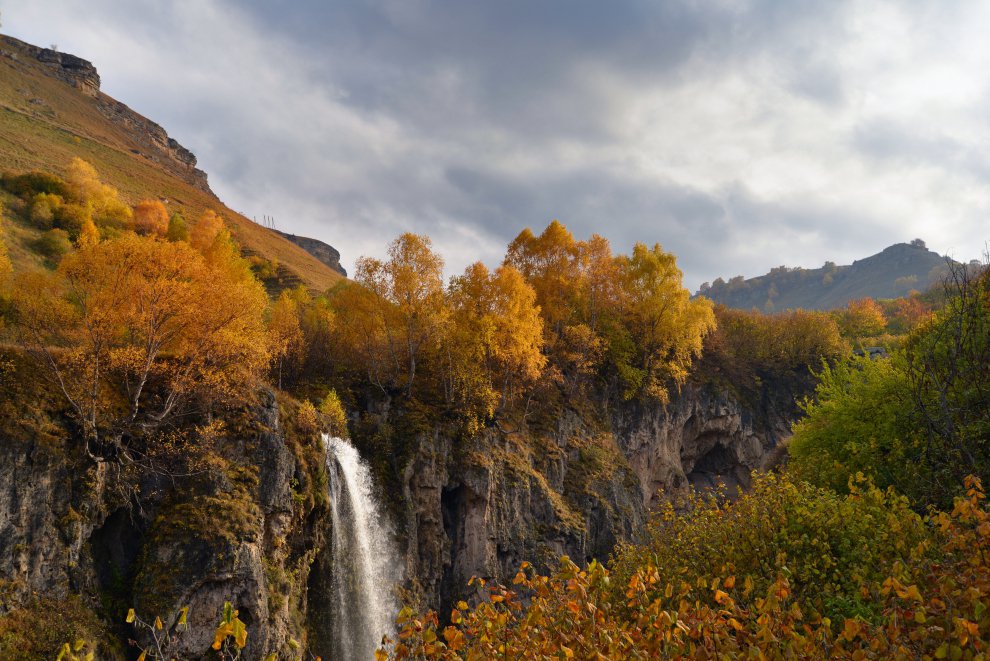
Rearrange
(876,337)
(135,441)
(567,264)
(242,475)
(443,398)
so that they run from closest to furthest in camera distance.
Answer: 1. (135,441)
2. (242,475)
3. (443,398)
4. (567,264)
5. (876,337)

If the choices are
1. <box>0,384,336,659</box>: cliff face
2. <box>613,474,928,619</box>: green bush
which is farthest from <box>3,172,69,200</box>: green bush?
<box>613,474,928,619</box>: green bush

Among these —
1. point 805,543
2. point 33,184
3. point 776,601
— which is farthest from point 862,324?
point 33,184

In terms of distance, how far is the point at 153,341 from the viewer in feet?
67.1

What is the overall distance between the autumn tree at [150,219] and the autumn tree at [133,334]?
150ft

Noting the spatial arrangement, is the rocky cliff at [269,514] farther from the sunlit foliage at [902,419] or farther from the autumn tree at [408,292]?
the sunlit foliage at [902,419]

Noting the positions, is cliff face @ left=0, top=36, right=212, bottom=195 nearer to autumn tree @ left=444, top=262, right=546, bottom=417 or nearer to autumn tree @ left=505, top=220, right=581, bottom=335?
autumn tree @ left=505, top=220, right=581, bottom=335

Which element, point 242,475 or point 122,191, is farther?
point 122,191

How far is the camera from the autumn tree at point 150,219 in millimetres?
60188

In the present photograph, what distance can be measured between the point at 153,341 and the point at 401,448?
14892mm

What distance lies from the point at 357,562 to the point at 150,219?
57.3 metres

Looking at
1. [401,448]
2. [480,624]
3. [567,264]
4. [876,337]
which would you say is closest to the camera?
→ [480,624]

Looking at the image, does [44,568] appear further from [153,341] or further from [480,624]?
[480,624]

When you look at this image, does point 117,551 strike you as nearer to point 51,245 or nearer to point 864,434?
point 864,434

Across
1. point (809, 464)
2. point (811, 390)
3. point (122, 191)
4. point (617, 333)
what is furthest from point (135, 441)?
point (122, 191)
